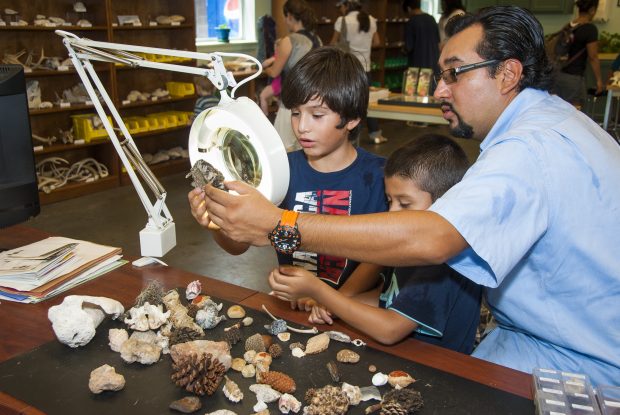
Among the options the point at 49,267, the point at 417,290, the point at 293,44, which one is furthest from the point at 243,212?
the point at 293,44

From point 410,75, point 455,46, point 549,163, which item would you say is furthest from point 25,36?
point 549,163

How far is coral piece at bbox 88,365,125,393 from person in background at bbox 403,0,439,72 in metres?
6.96

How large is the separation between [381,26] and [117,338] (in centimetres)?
803

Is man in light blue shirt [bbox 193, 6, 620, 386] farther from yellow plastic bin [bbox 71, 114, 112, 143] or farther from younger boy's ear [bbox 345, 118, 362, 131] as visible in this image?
yellow plastic bin [bbox 71, 114, 112, 143]

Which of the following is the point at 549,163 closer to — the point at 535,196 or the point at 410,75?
the point at 535,196

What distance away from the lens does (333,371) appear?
1.10m

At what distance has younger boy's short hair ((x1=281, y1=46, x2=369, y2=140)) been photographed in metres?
1.58

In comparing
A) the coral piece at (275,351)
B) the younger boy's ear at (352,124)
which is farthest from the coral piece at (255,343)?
the younger boy's ear at (352,124)

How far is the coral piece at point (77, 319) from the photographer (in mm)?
1205

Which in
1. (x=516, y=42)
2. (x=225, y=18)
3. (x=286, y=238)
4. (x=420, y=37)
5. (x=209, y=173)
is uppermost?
(x=225, y=18)

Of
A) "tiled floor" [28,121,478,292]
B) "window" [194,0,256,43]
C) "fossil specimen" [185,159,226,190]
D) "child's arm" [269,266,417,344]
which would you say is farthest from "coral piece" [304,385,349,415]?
"window" [194,0,256,43]

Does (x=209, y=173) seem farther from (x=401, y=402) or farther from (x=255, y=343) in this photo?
(x=401, y=402)

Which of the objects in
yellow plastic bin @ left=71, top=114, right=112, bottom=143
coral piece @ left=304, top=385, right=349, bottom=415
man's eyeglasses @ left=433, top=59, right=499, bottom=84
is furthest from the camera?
yellow plastic bin @ left=71, top=114, right=112, bottom=143

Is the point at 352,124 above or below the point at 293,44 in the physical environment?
below
